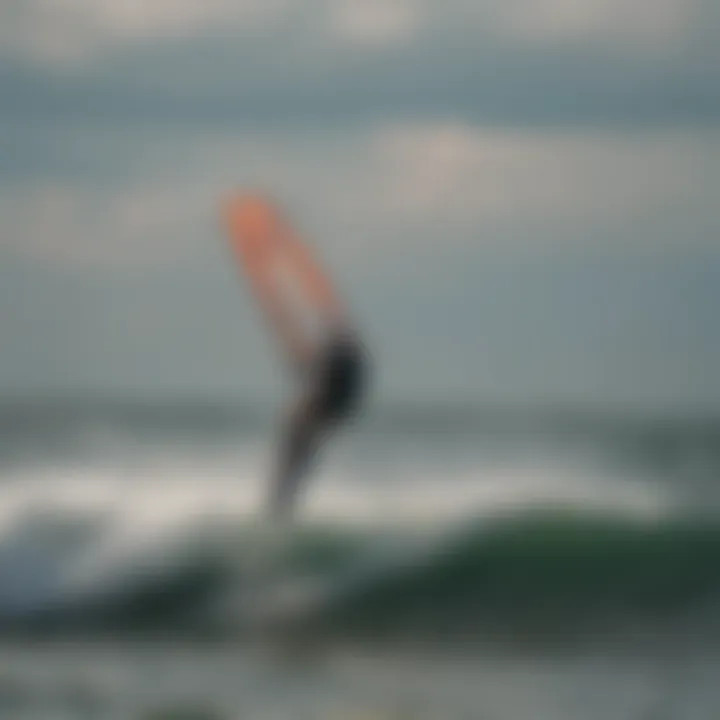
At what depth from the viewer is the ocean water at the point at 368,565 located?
5.28m

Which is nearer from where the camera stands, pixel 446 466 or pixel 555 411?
pixel 555 411

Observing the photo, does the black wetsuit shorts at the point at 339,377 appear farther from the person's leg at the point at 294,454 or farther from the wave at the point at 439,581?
the wave at the point at 439,581

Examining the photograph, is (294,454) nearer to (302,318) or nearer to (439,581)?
(302,318)

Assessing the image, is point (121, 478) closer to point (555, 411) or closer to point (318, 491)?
point (318, 491)

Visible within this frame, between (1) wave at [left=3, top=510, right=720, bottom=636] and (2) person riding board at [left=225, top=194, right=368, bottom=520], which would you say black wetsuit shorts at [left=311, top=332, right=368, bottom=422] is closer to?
(2) person riding board at [left=225, top=194, right=368, bottom=520]

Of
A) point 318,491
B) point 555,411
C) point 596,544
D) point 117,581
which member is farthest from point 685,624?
point 117,581

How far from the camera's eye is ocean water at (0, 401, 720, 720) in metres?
5.28

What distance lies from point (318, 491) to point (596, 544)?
103 centimetres

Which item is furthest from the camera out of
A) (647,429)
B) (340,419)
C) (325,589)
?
(325,589)

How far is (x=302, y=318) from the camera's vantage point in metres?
5.03

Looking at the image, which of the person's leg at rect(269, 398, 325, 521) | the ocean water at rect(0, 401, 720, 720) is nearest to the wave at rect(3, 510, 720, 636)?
the ocean water at rect(0, 401, 720, 720)

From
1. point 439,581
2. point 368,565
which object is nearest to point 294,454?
point 368,565

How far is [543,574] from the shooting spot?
20.1ft

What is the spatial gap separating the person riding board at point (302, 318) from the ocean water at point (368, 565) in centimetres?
15
